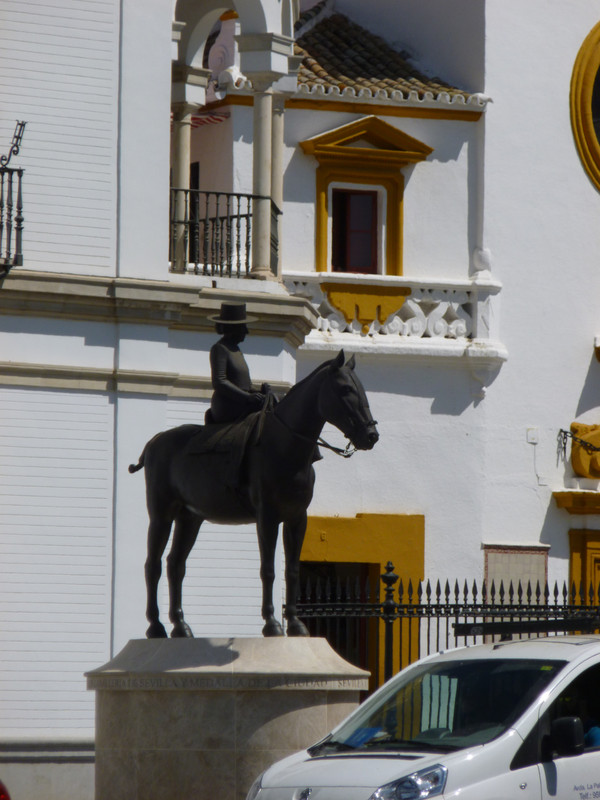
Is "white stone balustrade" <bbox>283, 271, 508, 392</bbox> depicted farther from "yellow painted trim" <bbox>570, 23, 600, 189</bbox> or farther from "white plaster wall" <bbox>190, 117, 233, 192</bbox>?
"yellow painted trim" <bbox>570, 23, 600, 189</bbox>

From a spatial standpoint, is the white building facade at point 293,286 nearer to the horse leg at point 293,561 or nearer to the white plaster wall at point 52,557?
the white plaster wall at point 52,557

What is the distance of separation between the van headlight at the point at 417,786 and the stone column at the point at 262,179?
37.8 ft

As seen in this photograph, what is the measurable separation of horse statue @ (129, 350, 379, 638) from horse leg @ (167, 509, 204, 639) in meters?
0.02

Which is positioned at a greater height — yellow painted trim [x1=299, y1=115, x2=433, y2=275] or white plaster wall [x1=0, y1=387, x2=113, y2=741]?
yellow painted trim [x1=299, y1=115, x2=433, y2=275]

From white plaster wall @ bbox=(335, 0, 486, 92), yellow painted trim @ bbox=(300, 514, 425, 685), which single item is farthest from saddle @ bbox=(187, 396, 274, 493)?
white plaster wall @ bbox=(335, 0, 486, 92)

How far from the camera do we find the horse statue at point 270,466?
13.0 m

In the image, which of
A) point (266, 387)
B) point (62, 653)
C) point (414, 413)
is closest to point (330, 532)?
point (414, 413)

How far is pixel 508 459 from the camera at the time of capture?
2458 cm

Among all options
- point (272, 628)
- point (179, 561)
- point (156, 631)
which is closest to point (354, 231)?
point (179, 561)

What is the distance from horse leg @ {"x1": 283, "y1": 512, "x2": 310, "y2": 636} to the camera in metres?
13.2

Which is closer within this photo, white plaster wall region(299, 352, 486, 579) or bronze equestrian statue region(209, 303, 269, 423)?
bronze equestrian statue region(209, 303, 269, 423)

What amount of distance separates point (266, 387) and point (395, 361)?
10.4 m

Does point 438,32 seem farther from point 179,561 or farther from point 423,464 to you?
point 179,561

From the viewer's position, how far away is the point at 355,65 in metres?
25.4
